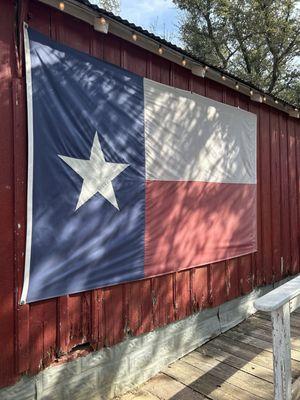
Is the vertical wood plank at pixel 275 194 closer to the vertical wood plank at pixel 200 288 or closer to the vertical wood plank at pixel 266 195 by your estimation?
the vertical wood plank at pixel 266 195

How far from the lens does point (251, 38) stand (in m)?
14.4

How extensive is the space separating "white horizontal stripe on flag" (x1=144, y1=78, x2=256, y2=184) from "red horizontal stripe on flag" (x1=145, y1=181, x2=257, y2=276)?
119 mm

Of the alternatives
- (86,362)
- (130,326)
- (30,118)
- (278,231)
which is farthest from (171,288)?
(278,231)

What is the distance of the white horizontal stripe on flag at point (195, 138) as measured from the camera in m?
3.46

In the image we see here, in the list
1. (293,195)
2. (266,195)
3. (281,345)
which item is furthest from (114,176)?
(293,195)

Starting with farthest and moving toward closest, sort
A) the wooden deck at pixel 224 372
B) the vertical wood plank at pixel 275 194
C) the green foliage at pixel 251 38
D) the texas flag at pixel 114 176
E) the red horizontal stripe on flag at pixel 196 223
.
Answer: the green foliage at pixel 251 38
the vertical wood plank at pixel 275 194
the red horizontal stripe on flag at pixel 196 223
the wooden deck at pixel 224 372
the texas flag at pixel 114 176

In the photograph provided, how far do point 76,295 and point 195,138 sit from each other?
203 centimetres

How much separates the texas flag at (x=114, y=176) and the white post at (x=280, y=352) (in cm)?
124

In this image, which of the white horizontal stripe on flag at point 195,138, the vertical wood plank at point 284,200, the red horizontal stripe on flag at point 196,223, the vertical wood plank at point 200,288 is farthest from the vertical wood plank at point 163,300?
the vertical wood plank at point 284,200

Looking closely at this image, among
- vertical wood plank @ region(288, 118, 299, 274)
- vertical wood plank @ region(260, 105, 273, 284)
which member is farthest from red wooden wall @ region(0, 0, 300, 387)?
vertical wood plank @ region(288, 118, 299, 274)

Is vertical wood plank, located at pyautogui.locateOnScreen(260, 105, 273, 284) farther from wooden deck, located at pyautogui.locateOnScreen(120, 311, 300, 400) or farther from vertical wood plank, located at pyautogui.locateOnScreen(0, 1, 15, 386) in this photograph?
vertical wood plank, located at pyautogui.locateOnScreen(0, 1, 15, 386)

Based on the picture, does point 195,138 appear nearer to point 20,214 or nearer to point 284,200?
point 20,214

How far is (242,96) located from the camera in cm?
479

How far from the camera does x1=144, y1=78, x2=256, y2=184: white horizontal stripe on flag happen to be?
11.3 feet
